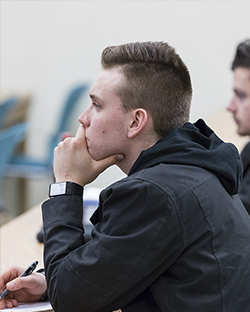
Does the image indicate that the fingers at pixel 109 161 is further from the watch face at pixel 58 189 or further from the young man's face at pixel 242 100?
the young man's face at pixel 242 100

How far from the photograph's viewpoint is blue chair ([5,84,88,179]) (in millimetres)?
3635

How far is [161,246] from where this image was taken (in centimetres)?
91

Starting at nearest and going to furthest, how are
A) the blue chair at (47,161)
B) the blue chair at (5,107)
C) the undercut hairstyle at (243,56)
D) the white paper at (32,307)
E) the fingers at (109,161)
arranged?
the white paper at (32,307) < the fingers at (109,161) < the undercut hairstyle at (243,56) < the blue chair at (47,161) < the blue chair at (5,107)

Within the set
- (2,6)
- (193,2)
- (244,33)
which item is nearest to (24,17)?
(2,6)

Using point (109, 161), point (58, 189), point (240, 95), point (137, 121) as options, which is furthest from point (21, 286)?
point (240, 95)

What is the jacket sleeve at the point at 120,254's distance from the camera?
90 cm

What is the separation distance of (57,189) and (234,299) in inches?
17.7

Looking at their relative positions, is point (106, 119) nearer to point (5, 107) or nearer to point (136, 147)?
point (136, 147)

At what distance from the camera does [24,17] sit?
402 centimetres

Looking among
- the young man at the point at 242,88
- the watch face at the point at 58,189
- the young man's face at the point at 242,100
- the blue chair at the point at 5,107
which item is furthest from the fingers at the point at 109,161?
the blue chair at the point at 5,107

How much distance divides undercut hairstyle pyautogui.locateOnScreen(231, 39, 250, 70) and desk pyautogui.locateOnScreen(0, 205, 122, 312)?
3.31 feet

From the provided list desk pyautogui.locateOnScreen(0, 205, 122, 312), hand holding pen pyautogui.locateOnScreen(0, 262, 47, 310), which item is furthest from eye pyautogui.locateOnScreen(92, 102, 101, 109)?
desk pyautogui.locateOnScreen(0, 205, 122, 312)

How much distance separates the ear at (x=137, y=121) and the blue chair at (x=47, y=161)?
2.47m

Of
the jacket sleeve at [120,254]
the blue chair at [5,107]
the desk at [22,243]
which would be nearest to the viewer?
the jacket sleeve at [120,254]
